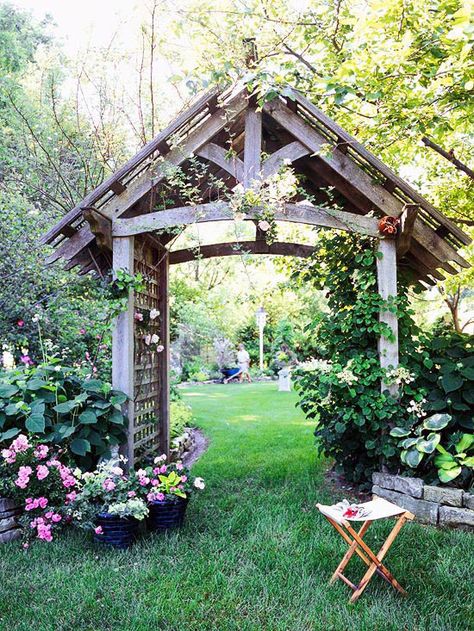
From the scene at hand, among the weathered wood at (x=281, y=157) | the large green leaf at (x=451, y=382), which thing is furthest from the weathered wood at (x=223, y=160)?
the large green leaf at (x=451, y=382)

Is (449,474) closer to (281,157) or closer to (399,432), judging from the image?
(399,432)

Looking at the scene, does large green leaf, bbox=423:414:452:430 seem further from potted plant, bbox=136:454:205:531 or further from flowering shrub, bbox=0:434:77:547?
flowering shrub, bbox=0:434:77:547

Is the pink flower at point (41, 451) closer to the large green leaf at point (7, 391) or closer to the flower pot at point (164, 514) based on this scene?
the large green leaf at point (7, 391)

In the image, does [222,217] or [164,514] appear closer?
[164,514]

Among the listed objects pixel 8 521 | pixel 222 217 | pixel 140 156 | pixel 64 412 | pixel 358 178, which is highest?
pixel 140 156

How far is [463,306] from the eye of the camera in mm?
14836

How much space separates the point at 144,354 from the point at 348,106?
4.01 meters

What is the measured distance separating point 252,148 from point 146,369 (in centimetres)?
233

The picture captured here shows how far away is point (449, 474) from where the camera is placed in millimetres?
3924

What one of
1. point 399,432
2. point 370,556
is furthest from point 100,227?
point 370,556

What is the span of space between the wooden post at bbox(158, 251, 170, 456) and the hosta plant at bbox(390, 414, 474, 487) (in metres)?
2.49

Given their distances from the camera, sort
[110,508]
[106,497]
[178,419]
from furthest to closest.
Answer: [178,419] → [106,497] → [110,508]

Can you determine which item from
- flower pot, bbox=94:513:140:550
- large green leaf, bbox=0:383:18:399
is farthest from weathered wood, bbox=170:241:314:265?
flower pot, bbox=94:513:140:550

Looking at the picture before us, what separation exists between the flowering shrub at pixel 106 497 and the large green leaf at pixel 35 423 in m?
0.45
